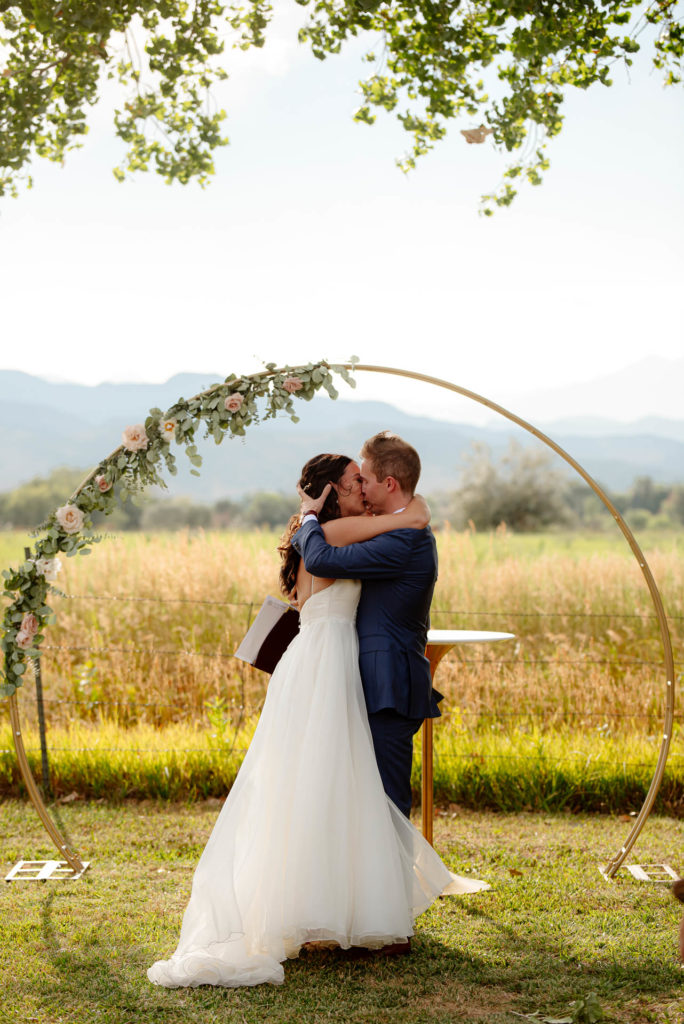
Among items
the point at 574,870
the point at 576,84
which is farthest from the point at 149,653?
the point at 576,84

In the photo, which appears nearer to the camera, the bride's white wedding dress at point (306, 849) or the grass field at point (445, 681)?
the bride's white wedding dress at point (306, 849)

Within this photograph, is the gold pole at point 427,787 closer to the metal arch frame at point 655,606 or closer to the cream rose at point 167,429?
the metal arch frame at point 655,606

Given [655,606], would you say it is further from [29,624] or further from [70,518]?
[29,624]

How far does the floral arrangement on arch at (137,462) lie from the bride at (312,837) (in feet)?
2.07

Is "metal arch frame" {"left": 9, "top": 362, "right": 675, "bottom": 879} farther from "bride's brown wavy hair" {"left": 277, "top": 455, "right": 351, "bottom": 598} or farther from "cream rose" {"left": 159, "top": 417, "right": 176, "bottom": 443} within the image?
"bride's brown wavy hair" {"left": 277, "top": 455, "right": 351, "bottom": 598}

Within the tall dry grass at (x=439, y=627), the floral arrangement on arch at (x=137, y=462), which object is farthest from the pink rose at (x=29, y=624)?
the tall dry grass at (x=439, y=627)

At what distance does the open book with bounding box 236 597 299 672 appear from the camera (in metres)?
4.10

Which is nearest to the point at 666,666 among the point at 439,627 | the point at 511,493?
the point at 439,627

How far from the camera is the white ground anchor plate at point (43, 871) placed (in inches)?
187

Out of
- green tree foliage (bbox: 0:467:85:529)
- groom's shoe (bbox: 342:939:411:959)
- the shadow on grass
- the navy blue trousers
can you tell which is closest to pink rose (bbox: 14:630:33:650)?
the shadow on grass

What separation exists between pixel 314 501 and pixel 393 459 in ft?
1.19

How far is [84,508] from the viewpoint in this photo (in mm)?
4547

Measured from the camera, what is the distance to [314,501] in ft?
12.7

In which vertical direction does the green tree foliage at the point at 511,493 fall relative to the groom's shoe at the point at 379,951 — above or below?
above
